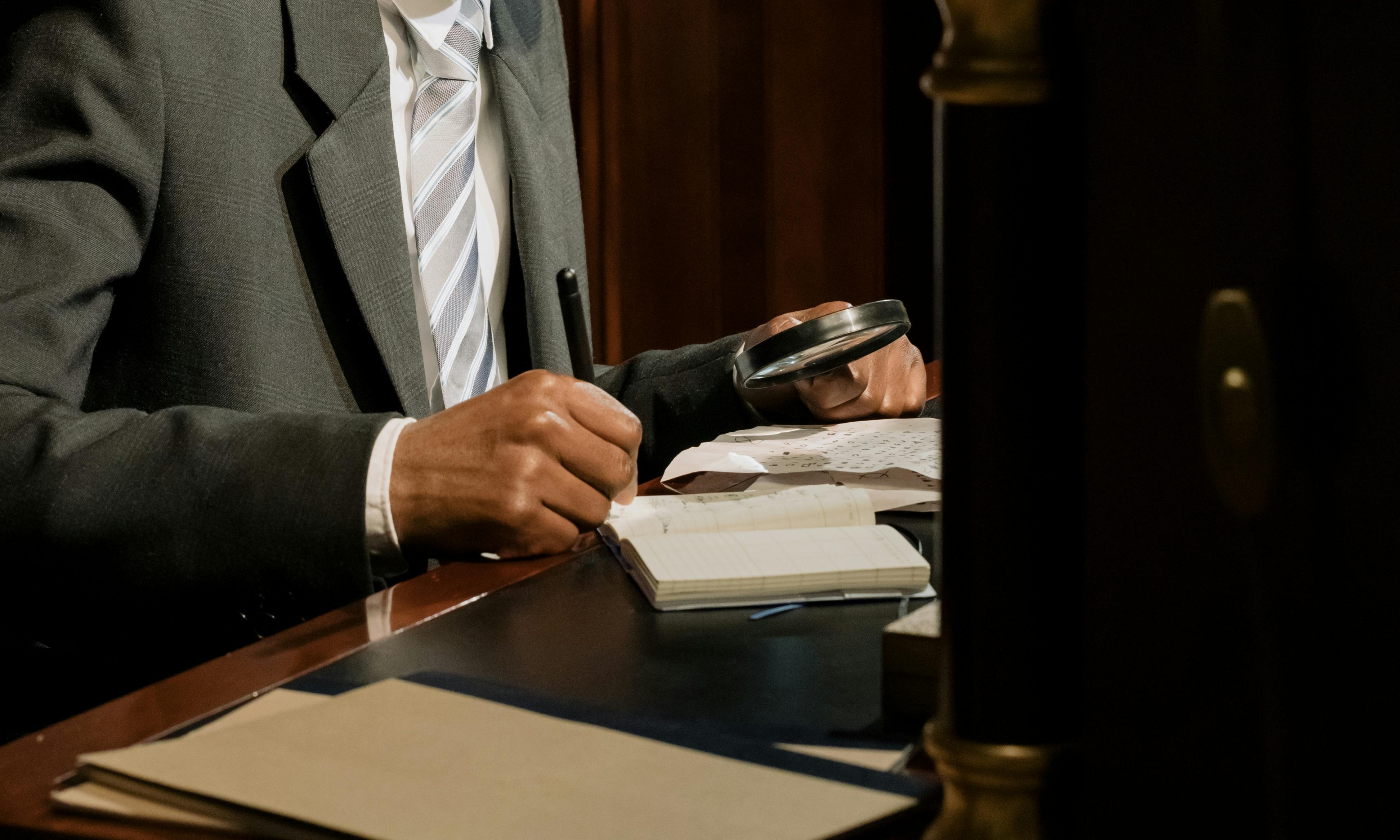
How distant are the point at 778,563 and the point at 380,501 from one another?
28cm

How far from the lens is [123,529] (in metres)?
0.82

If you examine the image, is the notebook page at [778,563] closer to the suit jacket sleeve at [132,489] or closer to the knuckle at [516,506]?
the knuckle at [516,506]

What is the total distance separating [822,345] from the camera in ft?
3.68

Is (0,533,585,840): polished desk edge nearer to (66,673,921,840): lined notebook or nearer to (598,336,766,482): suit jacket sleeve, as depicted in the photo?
(66,673,921,840): lined notebook

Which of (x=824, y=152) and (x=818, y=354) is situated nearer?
(x=818, y=354)

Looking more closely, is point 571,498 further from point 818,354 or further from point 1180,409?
point 1180,409

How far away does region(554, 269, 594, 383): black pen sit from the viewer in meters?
1.04

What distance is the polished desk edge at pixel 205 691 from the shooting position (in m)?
0.42

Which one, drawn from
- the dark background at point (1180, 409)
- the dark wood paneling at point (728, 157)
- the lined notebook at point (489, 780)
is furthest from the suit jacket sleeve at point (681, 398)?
the dark wood paneling at point (728, 157)

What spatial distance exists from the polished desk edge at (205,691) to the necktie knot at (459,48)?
0.75 metres

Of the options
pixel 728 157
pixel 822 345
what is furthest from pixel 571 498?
pixel 728 157

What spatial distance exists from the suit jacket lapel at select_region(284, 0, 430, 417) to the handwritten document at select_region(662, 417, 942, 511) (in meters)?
0.30

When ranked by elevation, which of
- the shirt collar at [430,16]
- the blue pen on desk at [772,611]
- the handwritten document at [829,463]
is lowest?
the handwritten document at [829,463]

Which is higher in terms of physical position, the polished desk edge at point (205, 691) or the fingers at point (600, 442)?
the fingers at point (600, 442)
